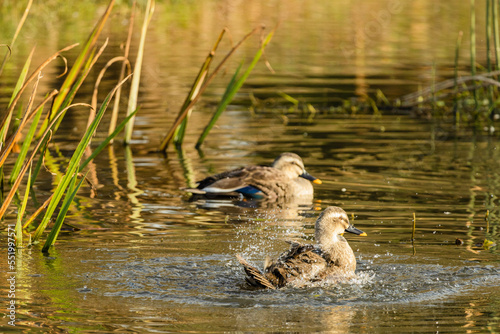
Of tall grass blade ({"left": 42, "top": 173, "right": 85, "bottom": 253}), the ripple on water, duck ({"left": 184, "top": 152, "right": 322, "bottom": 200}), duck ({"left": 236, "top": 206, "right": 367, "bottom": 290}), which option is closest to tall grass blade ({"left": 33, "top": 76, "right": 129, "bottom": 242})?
tall grass blade ({"left": 42, "top": 173, "right": 85, "bottom": 253})

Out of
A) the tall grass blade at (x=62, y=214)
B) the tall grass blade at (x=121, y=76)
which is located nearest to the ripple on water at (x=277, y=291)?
the tall grass blade at (x=62, y=214)

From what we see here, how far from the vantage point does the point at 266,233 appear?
336 inches

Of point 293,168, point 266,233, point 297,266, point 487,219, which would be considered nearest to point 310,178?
point 293,168

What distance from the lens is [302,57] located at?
947 inches

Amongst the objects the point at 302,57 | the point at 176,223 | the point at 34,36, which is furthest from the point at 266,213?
the point at 34,36

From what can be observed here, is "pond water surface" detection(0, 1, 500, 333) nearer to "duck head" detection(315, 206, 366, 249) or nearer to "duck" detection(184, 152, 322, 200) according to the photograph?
"duck" detection(184, 152, 322, 200)

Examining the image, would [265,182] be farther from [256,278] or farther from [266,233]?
[256,278]

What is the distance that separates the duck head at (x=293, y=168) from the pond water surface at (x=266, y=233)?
1.03 feet

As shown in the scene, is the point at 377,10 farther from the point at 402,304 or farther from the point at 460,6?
the point at 402,304

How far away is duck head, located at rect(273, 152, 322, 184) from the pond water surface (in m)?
0.31

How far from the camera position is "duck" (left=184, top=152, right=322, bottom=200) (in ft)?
33.5

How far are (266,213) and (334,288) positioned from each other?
3053mm

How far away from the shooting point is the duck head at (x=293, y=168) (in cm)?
1074

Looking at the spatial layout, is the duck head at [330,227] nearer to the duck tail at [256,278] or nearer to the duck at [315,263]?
the duck at [315,263]
